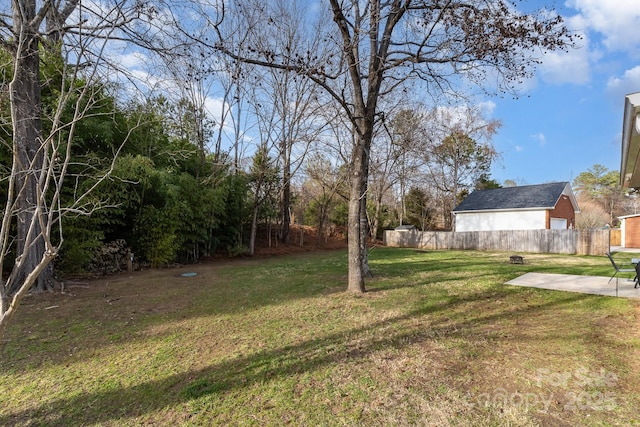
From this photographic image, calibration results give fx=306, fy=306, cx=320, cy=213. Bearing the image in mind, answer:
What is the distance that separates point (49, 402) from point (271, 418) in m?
1.71

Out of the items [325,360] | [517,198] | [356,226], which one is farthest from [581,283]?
[517,198]

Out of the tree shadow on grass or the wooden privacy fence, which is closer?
the tree shadow on grass

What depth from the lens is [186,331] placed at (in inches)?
146

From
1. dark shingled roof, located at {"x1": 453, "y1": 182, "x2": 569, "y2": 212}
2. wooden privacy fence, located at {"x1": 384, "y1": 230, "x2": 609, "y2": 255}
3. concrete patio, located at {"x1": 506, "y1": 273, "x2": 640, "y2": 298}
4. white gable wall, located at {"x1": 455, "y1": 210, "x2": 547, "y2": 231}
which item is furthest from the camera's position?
dark shingled roof, located at {"x1": 453, "y1": 182, "x2": 569, "y2": 212}

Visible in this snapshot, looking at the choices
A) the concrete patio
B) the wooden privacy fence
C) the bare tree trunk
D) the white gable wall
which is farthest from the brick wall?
the bare tree trunk

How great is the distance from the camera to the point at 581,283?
19.0ft

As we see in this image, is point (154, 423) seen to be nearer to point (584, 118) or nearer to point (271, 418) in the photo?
point (271, 418)

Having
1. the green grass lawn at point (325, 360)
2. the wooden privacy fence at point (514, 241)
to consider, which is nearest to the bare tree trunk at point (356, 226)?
the green grass lawn at point (325, 360)

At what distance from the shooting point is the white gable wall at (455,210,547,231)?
15892mm

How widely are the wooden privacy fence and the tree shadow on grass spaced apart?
11.7m

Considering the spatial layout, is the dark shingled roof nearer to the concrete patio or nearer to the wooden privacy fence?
the wooden privacy fence

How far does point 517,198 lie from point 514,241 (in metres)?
3.77

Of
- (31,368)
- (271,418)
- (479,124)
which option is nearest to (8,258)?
(31,368)

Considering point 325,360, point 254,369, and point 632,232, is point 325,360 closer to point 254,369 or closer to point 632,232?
point 254,369
